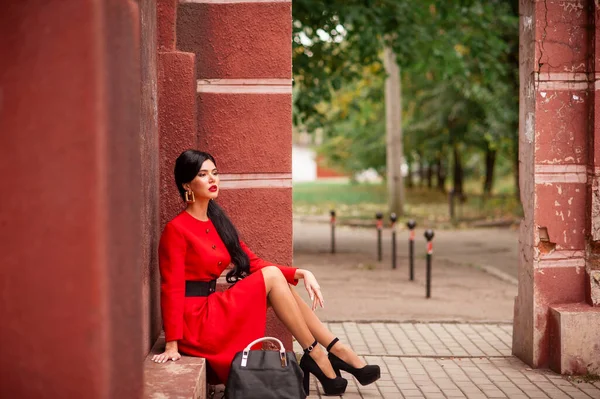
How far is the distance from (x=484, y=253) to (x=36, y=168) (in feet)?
45.6

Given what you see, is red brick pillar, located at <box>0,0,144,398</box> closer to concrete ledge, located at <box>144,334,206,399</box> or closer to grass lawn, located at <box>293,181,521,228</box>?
concrete ledge, located at <box>144,334,206,399</box>

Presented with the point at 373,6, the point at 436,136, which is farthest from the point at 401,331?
the point at 436,136

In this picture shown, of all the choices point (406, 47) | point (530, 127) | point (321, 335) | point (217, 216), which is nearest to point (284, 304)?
point (321, 335)

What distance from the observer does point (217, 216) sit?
5.84 metres

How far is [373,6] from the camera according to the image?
48.8ft

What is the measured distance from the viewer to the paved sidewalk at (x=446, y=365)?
6.25 meters

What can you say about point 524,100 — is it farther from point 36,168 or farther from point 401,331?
point 36,168

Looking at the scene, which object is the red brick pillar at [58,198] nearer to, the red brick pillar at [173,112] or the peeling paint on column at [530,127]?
the red brick pillar at [173,112]

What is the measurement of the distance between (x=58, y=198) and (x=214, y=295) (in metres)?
2.12

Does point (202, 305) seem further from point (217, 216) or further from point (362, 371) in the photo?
point (362, 371)

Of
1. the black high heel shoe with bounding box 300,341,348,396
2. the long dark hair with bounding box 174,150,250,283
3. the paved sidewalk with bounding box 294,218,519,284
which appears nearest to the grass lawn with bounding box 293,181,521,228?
the paved sidewalk with bounding box 294,218,519,284

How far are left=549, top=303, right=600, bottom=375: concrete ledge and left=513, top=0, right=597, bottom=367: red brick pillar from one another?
15 centimetres

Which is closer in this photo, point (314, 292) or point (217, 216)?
point (314, 292)

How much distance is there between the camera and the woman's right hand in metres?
5.34
